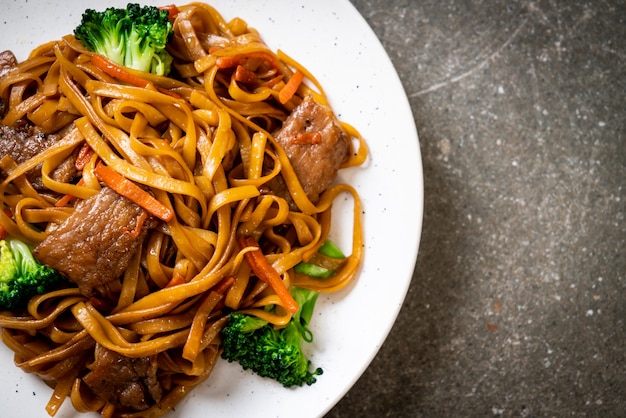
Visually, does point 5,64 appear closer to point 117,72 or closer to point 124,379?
point 117,72

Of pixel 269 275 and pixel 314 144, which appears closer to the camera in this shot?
Answer: pixel 269 275

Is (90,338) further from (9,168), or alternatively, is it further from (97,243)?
(9,168)

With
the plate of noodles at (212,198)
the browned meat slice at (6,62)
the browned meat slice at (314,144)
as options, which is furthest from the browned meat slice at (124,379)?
the browned meat slice at (6,62)

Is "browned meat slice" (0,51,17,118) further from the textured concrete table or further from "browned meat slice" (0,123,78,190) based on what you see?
the textured concrete table

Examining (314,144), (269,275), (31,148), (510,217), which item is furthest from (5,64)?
(510,217)

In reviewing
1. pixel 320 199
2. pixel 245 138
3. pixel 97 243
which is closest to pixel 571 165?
pixel 320 199
